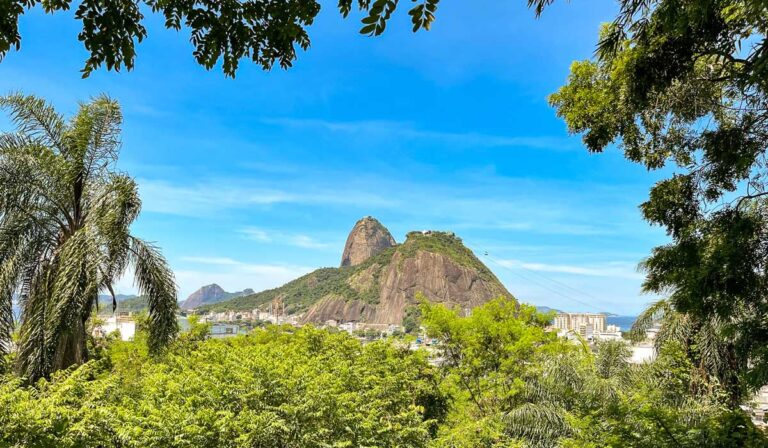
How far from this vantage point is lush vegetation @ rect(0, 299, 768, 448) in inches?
207

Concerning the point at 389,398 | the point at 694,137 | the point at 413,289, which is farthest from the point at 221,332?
the point at 413,289

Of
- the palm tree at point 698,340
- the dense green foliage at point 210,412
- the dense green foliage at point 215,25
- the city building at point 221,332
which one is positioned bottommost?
the city building at point 221,332

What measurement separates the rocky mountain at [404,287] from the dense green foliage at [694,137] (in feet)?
385

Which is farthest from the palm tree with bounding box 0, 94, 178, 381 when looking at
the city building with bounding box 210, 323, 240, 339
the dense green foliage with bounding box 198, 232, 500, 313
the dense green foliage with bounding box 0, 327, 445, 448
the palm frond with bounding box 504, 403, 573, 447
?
the dense green foliage with bounding box 198, 232, 500, 313

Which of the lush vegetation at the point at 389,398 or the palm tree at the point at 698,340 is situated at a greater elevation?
the palm tree at the point at 698,340

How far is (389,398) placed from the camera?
967 centimetres

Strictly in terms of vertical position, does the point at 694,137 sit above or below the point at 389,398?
above

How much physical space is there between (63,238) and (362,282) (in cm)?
14266

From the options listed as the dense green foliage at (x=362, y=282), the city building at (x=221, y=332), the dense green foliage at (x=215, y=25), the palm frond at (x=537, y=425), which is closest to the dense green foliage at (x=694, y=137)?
the dense green foliage at (x=215, y=25)

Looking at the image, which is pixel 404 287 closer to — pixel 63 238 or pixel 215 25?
pixel 63 238

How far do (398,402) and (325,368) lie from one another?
2.15m

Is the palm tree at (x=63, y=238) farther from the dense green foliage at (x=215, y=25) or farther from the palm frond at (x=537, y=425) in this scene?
the palm frond at (x=537, y=425)

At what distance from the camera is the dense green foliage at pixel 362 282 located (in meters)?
137

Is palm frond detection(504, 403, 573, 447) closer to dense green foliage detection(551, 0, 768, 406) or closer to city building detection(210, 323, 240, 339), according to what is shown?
dense green foliage detection(551, 0, 768, 406)
